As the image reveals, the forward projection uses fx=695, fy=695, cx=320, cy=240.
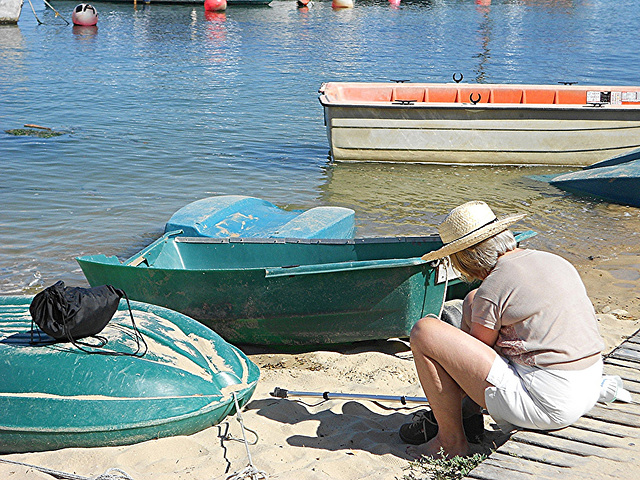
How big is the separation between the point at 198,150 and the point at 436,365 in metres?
9.93

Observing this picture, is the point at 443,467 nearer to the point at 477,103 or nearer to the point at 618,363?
the point at 618,363

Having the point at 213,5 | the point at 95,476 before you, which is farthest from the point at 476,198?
the point at 213,5

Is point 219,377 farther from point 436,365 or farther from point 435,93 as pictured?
point 435,93

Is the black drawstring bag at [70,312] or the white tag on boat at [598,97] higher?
the white tag on boat at [598,97]

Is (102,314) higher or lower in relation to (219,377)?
higher

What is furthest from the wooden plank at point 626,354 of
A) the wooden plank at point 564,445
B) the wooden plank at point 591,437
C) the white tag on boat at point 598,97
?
the white tag on boat at point 598,97

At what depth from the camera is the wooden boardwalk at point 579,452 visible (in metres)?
2.84

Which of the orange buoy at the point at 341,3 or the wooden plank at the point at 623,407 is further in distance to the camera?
the orange buoy at the point at 341,3

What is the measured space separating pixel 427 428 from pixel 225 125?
1151cm

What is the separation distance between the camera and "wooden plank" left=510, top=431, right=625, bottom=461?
9.71 feet

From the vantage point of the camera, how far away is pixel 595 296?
6.08 meters

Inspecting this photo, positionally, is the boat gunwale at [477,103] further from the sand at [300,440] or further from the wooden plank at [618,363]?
the wooden plank at [618,363]

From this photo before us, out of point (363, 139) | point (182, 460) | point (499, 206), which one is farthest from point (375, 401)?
Result: point (363, 139)

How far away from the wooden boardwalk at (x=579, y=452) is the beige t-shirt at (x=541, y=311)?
401 mm
